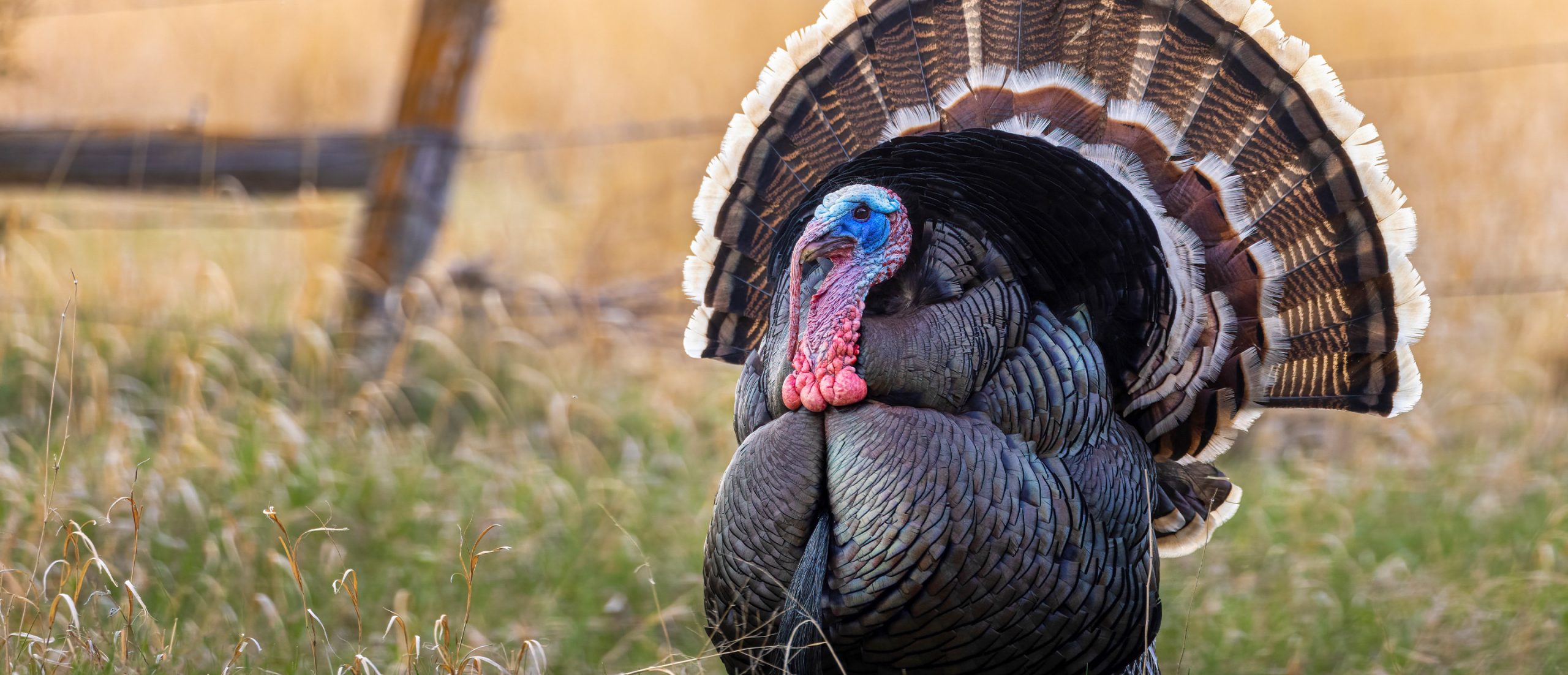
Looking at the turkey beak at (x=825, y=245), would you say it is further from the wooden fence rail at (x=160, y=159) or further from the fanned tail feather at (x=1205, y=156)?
the wooden fence rail at (x=160, y=159)

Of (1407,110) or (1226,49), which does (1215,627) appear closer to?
(1226,49)

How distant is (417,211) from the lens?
4.91m

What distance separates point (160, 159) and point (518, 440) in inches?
67.9

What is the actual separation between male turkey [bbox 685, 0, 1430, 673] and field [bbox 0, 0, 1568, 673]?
430 millimetres

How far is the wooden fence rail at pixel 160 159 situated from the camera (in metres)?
4.75

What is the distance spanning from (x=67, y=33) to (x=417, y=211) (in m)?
4.42

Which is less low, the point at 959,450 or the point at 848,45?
the point at 848,45

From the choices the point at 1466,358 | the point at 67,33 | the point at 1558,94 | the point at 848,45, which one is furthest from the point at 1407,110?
the point at 67,33

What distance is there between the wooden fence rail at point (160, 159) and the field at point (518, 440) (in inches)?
5.9

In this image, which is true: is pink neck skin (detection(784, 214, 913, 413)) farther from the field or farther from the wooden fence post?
the wooden fence post

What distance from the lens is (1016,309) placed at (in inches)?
104

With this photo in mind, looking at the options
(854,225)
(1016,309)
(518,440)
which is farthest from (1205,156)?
(518,440)

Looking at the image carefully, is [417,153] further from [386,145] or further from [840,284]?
[840,284]

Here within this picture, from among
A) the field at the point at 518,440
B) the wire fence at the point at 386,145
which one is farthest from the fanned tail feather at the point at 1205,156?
the wire fence at the point at 386,145
